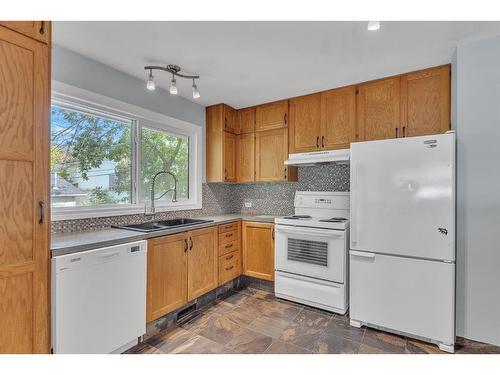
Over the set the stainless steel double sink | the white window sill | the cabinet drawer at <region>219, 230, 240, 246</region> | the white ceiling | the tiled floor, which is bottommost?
the tiled floor

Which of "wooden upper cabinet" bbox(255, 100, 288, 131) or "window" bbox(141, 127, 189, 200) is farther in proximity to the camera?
"wooden upper cabinet" bbox(255, 100, 288, 131)

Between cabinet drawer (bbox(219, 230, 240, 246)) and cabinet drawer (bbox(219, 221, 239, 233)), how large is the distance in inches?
1.4

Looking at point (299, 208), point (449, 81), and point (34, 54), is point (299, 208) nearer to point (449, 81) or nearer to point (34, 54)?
point (449, 81)

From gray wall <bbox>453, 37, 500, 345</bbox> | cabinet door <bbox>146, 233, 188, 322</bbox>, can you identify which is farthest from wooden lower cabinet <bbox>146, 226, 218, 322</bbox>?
gray wall <bbox>453, 37, 500, 345</bbox>

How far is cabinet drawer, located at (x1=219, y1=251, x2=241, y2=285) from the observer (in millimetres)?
2801

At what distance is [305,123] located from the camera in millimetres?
3021

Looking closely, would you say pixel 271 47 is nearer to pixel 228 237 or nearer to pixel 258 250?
pixel 228 237

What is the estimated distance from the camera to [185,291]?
2336 millimetres

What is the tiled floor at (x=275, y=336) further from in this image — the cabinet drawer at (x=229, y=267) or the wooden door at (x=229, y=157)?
the wooden door at (x=229, y=157)

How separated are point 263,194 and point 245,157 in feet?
1.99

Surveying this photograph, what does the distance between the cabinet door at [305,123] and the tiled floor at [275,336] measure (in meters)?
1.84

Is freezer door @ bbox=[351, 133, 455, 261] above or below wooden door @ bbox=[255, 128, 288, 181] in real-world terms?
below

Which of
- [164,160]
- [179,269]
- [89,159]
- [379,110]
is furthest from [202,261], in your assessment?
[379,110]

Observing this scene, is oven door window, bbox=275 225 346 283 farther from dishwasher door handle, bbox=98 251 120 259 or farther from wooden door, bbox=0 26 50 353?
wooden door, bbox=0 26 50 353
